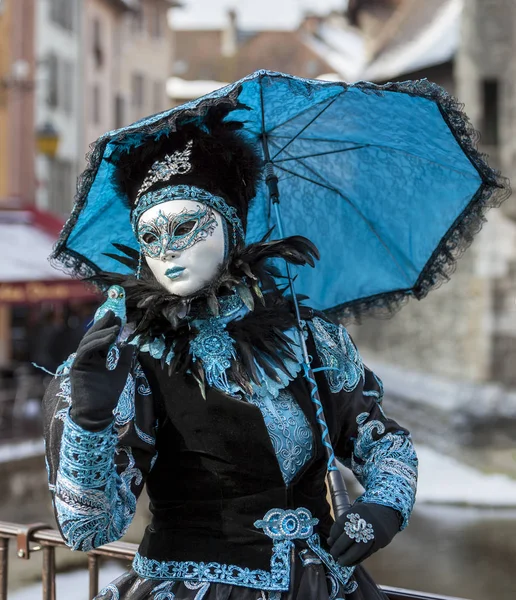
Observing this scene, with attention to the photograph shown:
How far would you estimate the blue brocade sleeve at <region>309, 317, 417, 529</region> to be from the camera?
2123mm

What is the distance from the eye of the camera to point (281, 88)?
90.5 inches

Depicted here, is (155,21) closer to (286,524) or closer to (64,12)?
(64,12)

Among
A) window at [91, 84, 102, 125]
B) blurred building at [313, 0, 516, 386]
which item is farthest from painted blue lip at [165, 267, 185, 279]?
window at [91, 84, 102, 125]

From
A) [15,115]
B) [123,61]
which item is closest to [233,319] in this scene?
[15,115]

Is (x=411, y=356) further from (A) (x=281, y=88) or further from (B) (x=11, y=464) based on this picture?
(A) (x=281, y=88)

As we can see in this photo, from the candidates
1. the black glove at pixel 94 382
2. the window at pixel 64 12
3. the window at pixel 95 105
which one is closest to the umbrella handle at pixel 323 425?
the black glove at pixel 94 382

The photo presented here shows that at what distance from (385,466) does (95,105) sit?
2590 centimetres

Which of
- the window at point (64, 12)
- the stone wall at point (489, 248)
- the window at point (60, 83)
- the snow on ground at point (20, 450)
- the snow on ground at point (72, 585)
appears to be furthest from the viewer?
the window at point (64, 12)

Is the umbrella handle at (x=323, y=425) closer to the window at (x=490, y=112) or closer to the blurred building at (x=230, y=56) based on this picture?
the window at (x=490, y=112)

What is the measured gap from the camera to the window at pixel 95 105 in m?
26.6

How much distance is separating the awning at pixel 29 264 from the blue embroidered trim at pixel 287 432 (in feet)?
26.0

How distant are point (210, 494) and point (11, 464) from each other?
8.74 meters

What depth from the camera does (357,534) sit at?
74.0 inches

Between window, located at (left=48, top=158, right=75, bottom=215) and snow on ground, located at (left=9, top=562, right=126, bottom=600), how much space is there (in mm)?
15832
